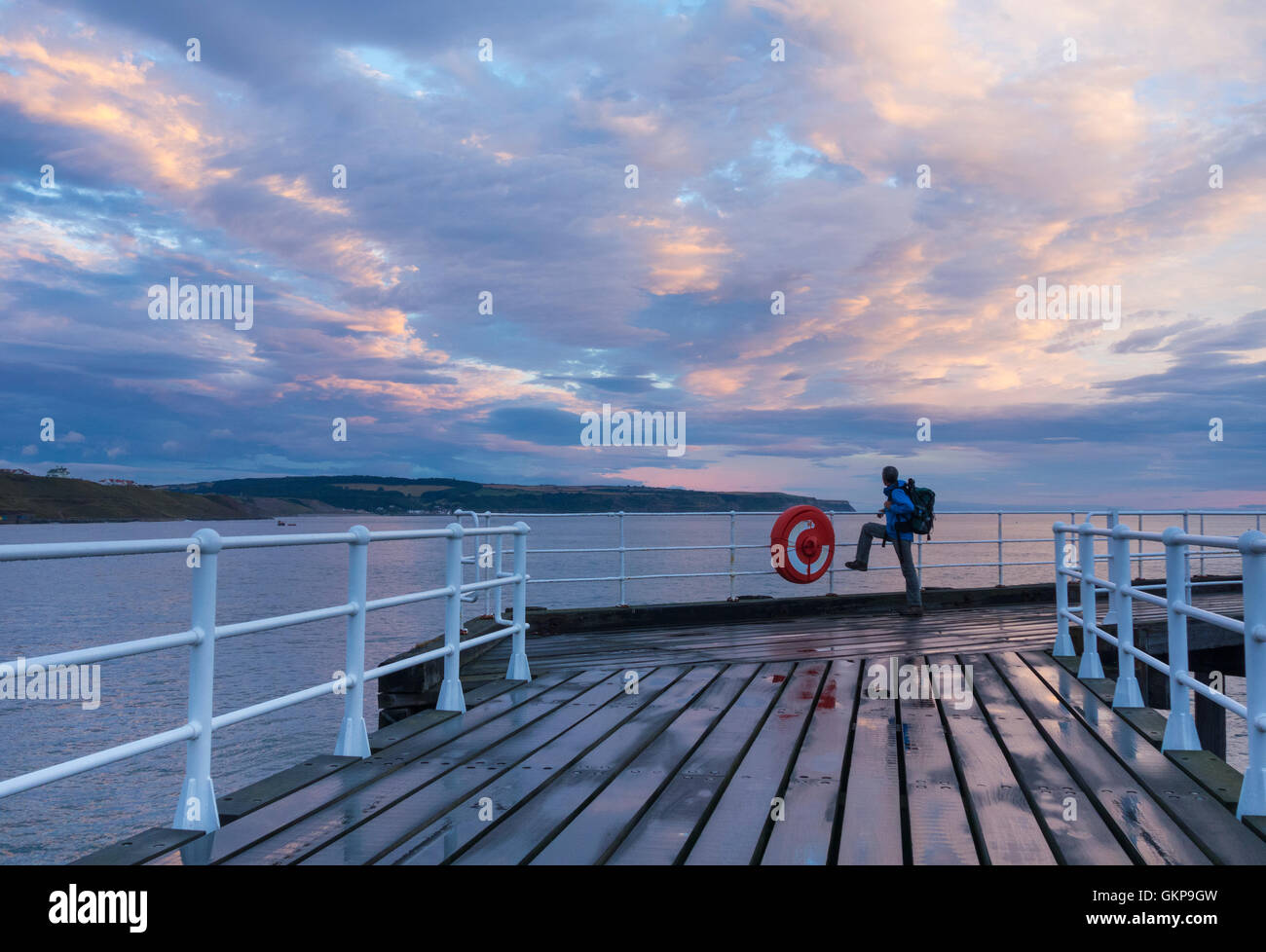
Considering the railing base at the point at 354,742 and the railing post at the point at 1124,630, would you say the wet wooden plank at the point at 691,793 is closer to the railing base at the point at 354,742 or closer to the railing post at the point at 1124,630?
the railing base at the point at 354,742

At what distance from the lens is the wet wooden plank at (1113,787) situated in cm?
276

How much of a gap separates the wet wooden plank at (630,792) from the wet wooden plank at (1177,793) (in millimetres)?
1813

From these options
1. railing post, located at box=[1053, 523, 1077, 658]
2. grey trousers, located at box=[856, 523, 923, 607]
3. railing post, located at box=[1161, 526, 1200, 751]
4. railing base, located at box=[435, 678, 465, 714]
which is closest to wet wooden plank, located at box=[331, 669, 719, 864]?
railing base, located at box=[435, 678, 465, 714]

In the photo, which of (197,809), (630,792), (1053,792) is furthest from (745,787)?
(197,809)

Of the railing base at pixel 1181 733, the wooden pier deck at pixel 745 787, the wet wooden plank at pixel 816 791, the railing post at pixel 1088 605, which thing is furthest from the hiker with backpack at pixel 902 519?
the railing base at pixel 1181 733

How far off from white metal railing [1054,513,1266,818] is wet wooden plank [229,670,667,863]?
2.79m

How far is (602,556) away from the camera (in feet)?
303

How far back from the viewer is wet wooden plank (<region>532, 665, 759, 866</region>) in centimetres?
272

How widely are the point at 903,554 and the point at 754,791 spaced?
6667 mm

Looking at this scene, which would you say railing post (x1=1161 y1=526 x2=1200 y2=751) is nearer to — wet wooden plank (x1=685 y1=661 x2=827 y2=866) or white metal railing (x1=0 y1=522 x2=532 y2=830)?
wet wooden plank (x1=685 y1=661 x2=827 y2=866)

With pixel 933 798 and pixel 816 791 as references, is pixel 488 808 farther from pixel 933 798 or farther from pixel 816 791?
pixel 933 798

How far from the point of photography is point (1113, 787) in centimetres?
342
